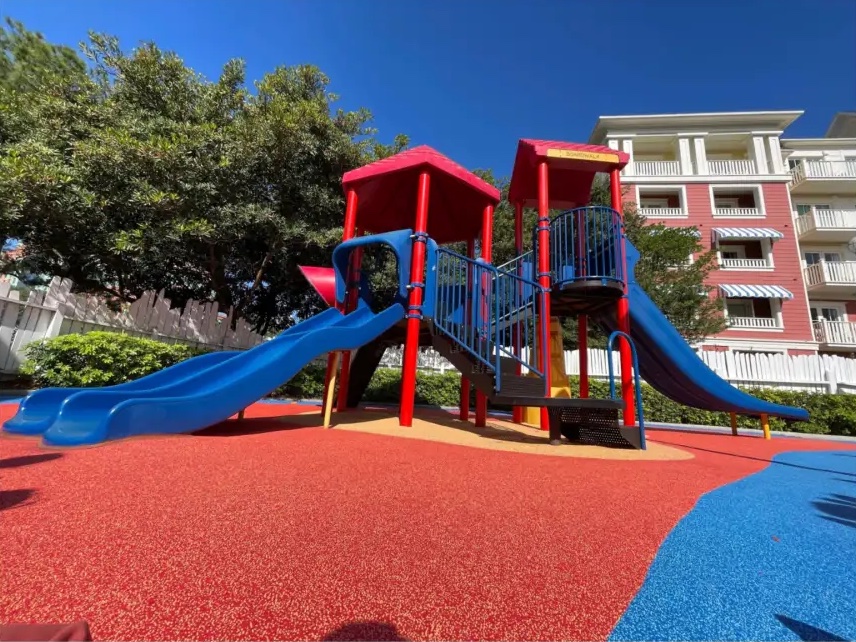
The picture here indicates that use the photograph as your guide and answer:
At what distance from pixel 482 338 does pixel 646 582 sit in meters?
4.50

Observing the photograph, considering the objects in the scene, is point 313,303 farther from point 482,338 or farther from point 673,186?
point 673,186

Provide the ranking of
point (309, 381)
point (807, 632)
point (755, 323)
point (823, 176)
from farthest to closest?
point (823, 176)
point (755, 323)
point (309, 381)
point (807, 632)

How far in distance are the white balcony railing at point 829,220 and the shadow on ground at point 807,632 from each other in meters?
28.7

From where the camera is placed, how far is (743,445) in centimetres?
695

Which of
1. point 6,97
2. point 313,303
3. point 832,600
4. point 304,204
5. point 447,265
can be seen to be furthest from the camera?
point 313,303

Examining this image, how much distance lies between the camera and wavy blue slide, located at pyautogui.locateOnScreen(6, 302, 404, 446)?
359 centimetres

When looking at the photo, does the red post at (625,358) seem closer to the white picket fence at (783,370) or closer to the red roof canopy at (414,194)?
the red roof canopy at (414,194)

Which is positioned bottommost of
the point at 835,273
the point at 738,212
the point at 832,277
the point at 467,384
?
the point at 467,384

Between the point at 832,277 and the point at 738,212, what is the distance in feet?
18.5

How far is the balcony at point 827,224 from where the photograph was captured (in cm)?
2097

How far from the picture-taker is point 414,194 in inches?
321

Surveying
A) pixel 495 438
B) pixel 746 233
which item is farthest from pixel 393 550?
pixel 746 233

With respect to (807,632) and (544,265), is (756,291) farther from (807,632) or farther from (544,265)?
(807,632)

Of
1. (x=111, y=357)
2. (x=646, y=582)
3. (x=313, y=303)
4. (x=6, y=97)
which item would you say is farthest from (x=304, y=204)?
(x=646, y=582)
